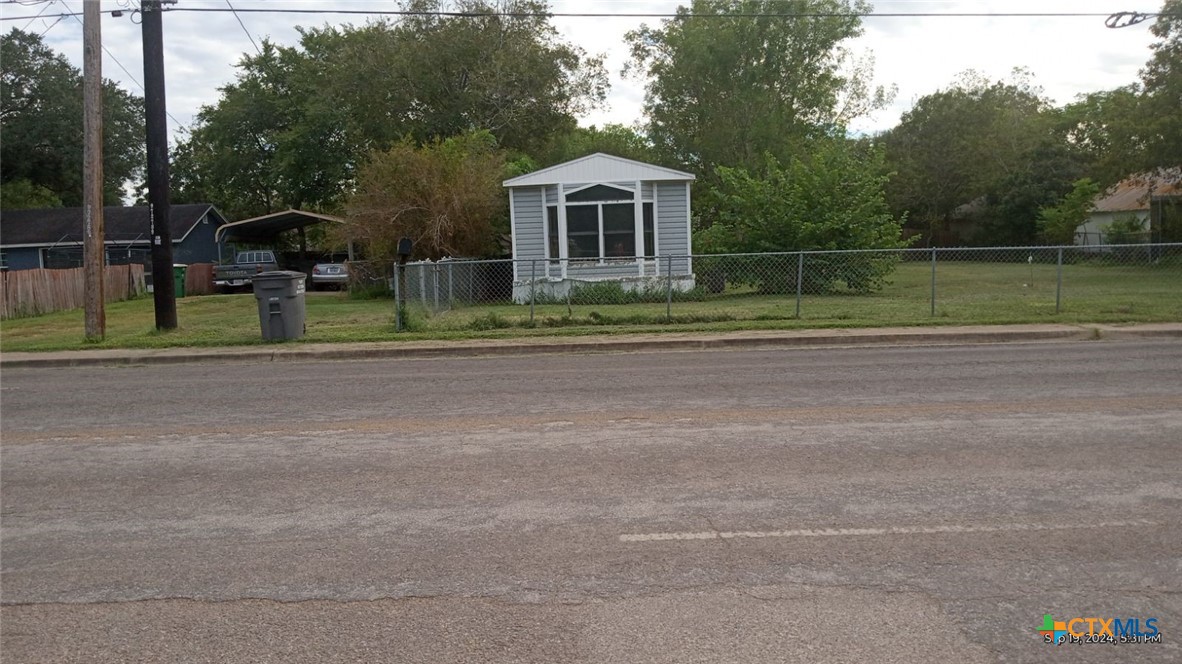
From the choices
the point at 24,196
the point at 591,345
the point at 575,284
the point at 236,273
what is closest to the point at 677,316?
the point at 591,345

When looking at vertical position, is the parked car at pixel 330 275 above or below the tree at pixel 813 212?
below

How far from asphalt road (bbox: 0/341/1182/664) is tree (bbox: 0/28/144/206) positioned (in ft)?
165

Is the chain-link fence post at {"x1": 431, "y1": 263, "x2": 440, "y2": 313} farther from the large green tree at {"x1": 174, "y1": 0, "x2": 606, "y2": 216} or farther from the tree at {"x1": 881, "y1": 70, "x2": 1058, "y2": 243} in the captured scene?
the tree at {"x1": 881, "y1": 70, "x2": 1058, "y2": 243}

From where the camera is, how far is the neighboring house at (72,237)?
1569 inches

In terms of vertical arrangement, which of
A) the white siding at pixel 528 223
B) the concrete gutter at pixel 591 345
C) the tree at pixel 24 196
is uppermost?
the tree at pixel 24 196

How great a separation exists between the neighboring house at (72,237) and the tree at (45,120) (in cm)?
→ 1051

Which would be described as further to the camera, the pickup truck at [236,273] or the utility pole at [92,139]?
the pickup truck at [236,273]

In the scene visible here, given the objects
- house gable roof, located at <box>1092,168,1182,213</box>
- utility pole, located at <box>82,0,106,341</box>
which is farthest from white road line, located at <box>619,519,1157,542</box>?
house gable roof, located at <box>1092,168,1182,213</box>

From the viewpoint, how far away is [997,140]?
57.2 meters

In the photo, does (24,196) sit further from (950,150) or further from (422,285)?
(950,150)

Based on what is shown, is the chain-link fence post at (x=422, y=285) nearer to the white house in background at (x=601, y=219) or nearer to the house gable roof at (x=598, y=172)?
the white house in background at (x=601, y=219)

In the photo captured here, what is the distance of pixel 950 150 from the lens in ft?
193

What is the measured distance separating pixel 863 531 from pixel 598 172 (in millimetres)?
19326

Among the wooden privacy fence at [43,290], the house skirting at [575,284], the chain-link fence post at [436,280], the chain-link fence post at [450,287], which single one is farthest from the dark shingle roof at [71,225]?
the chain-link fence post at [436,280]
